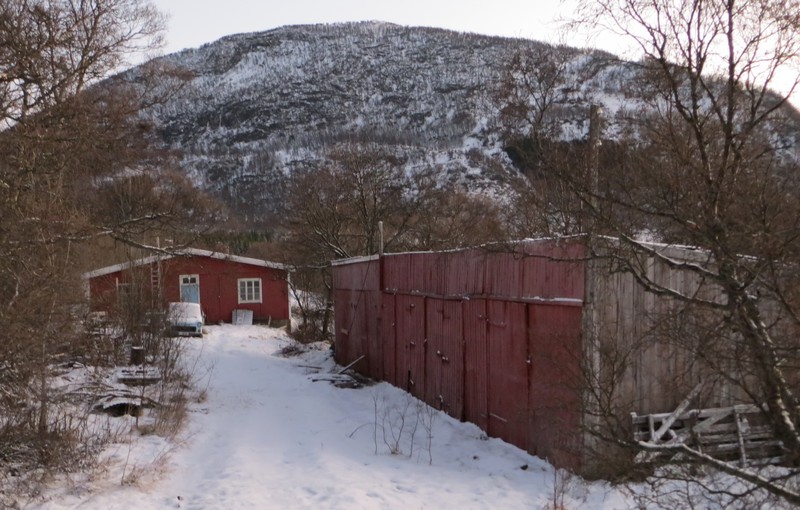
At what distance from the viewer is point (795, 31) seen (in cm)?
459

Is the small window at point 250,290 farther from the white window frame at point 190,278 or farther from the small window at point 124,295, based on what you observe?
the small window at point 124,295

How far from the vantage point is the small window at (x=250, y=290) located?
35969 mm

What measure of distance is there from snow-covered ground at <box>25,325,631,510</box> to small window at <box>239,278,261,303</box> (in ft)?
73.7

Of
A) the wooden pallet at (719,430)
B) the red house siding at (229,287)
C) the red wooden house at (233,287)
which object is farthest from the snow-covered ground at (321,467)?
the red house siding at (229,287)

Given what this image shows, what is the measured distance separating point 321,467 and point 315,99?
162777 millimetres

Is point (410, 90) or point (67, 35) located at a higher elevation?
point (410, 90)

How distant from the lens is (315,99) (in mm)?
165125

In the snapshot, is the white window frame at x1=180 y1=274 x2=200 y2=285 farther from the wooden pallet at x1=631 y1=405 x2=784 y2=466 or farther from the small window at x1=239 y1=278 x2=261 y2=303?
the wooden pallet at x1=631 y1=405 x2=784 y2=466

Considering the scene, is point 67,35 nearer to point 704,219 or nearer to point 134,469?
point 134,469

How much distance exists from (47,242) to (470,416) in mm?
6750

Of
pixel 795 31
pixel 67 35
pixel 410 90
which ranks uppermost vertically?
pixel 410 90

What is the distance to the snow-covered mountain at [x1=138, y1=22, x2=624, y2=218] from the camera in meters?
120

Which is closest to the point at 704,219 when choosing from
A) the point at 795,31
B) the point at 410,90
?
the point at 795,31

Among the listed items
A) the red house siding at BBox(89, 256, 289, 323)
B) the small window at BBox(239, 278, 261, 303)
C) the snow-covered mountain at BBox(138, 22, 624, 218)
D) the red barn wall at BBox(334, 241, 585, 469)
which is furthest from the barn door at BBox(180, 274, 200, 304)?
the snow-covered mountain at BBox(138, 22, 624, 218)
